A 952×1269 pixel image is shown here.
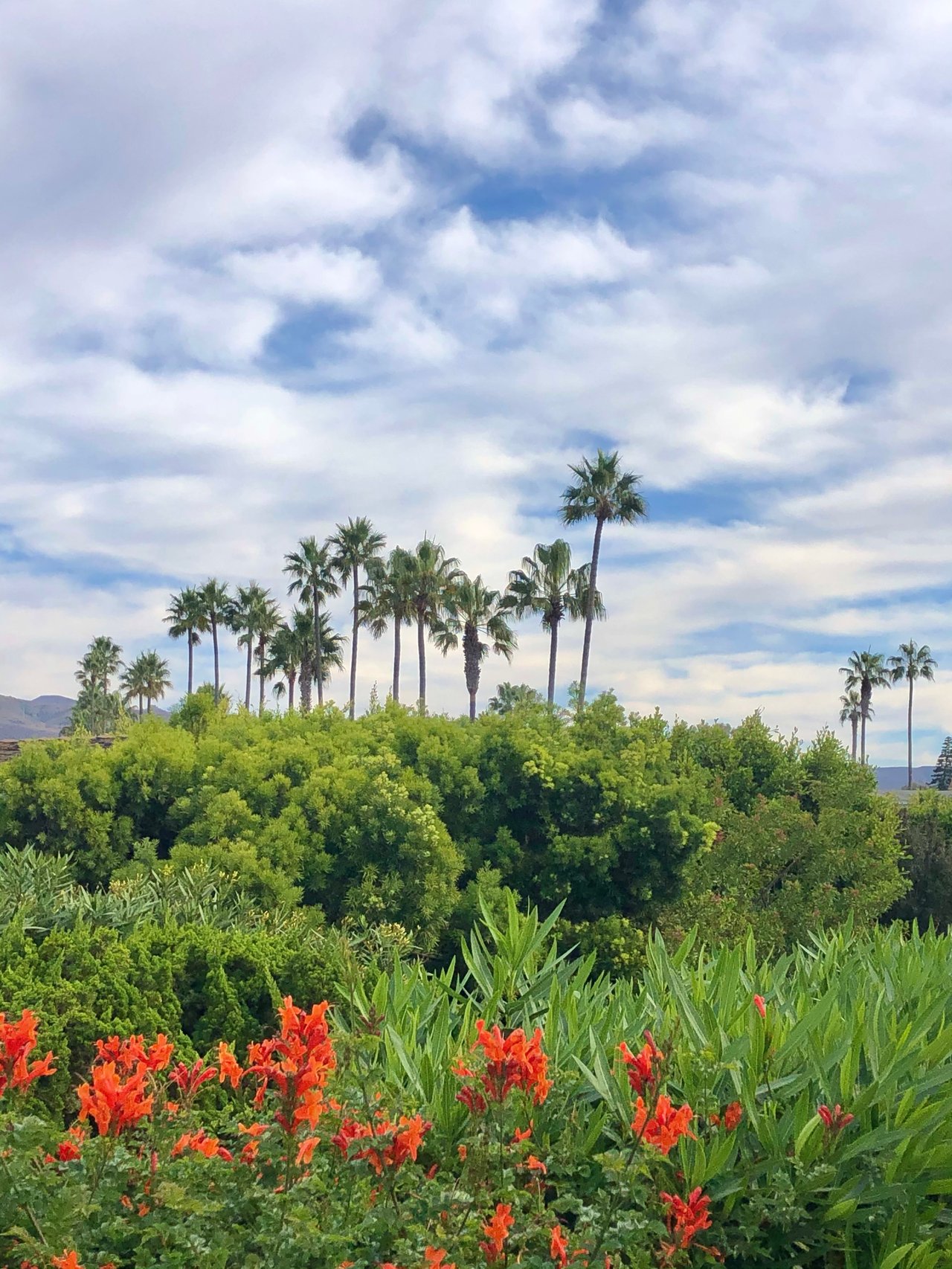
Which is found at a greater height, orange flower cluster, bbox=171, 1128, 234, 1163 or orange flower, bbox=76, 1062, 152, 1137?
orange flower, bbox=76, 1062, 152, 1137

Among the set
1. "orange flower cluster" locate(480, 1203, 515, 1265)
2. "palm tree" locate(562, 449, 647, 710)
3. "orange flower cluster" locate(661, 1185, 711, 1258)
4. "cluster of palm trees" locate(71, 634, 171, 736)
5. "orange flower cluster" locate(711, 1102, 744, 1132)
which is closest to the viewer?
"orange flower cluster" locate(480, 1203, 515, 1265)

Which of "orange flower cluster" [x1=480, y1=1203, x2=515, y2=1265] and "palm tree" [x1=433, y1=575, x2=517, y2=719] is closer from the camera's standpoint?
"orange flower cluster" [x1=480, y1=1203, x2=515, y2=1265]

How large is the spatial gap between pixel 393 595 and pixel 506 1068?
44.4m

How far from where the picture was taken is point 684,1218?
2.74 m

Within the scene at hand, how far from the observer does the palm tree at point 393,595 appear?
45875mm

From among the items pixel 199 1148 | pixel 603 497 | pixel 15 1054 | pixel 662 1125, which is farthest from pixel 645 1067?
pixel 603 497

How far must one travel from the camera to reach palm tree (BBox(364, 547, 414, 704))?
45.9 m

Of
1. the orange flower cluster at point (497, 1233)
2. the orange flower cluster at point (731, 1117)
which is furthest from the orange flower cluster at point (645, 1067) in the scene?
the orange flower cluster at point (497, 1233)

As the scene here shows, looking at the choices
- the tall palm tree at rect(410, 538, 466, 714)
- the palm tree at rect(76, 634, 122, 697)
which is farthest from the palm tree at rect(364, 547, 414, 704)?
the palm tree at rect(76, 634, 122, 697)

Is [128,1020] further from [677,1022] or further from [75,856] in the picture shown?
[75,856]

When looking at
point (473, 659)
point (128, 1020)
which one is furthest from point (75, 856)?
point (473, 659)

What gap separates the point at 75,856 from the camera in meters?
12.2

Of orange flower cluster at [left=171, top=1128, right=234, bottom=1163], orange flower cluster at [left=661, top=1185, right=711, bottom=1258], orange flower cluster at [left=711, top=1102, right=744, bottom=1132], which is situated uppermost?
orange flower cluster at [left=711, top=1102, right=744, bottom=1132]

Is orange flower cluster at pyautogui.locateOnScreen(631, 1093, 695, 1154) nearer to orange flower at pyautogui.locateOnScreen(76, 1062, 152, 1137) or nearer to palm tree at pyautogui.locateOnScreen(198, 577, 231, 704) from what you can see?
orange flower at pyautogui.locateOnScreen(76, 1062, 152, 1137)
